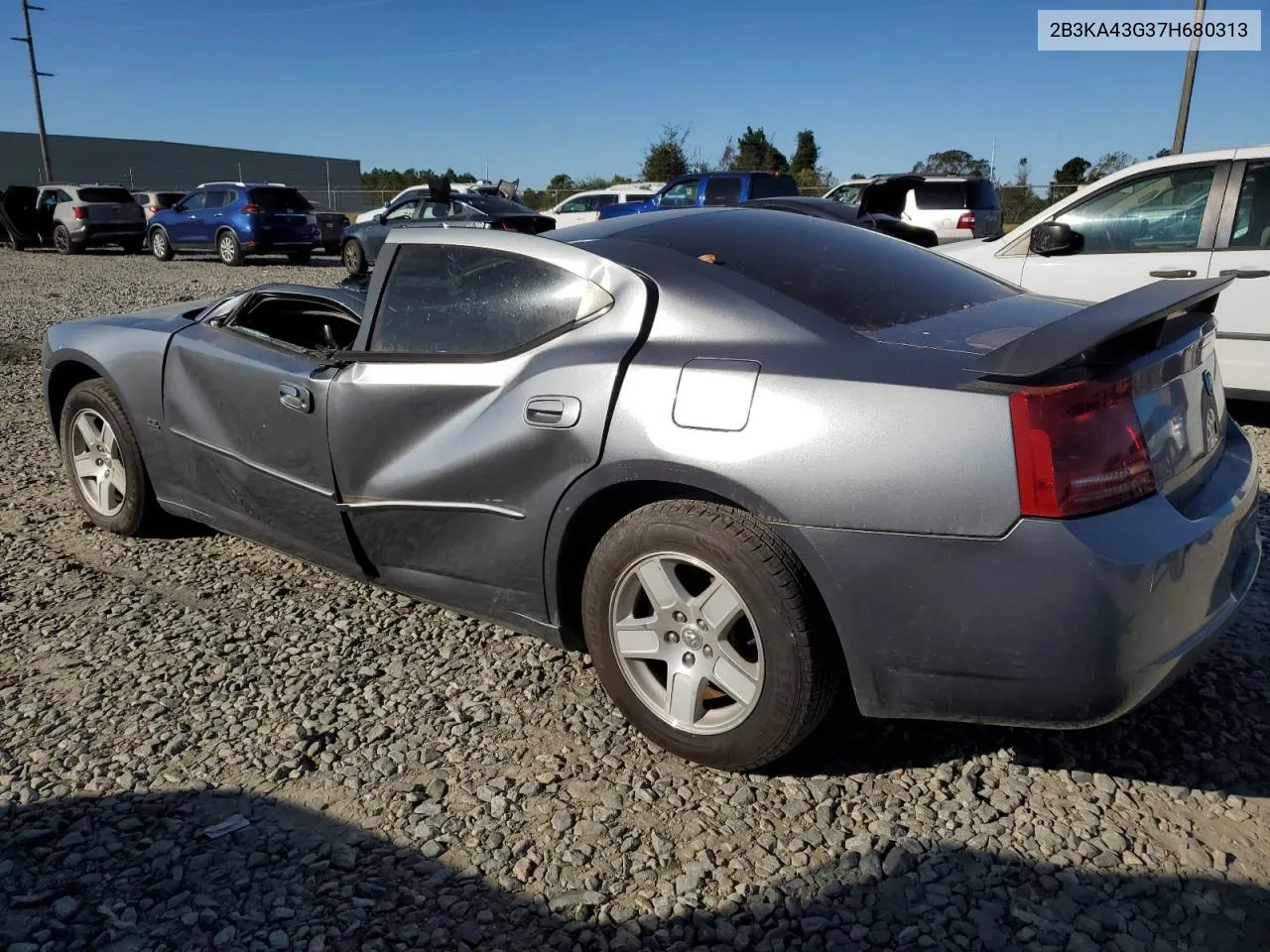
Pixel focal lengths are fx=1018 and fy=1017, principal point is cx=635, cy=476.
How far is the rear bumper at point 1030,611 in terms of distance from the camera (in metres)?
2.22

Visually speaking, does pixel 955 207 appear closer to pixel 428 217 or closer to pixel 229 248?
pixel 428 217

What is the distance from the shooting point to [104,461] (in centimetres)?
460

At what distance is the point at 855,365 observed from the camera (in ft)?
8.14

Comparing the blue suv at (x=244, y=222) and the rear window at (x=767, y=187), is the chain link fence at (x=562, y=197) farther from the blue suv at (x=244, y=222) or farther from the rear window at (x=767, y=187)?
the rear window at (x=767, y=187)

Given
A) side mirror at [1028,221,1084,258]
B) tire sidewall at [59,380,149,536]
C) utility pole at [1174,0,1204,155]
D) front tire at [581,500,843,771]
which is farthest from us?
utility pole at [1174,0,1204,155]

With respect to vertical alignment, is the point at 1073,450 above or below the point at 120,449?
above

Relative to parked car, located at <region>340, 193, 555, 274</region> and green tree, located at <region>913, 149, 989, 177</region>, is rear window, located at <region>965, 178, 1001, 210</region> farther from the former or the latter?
green tree, located at <region>913, 149, 989, 177</region>

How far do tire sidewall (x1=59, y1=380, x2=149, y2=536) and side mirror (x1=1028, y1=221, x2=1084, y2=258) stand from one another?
17.6ft

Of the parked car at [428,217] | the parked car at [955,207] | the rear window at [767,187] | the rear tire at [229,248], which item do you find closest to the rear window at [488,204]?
the parked car at [428,217]

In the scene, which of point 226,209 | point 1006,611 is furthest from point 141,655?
point 226,209

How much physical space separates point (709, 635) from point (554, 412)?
0.75 meters

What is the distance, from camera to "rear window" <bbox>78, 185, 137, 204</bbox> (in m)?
24.2

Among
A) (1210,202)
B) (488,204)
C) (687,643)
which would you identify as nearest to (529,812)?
(687,643)

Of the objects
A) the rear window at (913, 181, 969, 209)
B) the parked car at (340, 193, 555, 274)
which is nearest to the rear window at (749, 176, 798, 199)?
the rear window at (913, 181, 969, 209)
